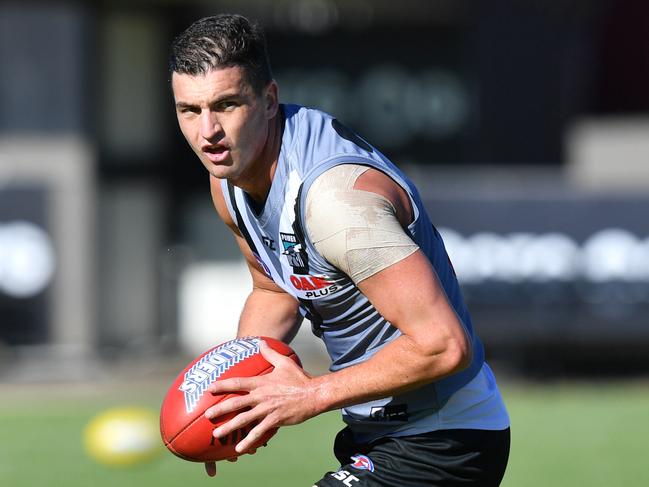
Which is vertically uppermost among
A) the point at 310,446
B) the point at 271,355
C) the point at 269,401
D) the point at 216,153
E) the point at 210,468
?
the point at 216,153

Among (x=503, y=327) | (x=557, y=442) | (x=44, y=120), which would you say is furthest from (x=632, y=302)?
(x=44, y=120)

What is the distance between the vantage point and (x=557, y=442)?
34.2 ft

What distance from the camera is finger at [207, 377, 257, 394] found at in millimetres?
3992

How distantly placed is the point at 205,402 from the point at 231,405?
175 millimetres

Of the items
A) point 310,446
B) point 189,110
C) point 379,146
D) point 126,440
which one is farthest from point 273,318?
point 379,146

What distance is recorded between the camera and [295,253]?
160 inches

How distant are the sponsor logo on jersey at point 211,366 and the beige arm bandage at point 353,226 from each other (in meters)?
0.60

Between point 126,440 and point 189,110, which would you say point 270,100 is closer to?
point 189,110

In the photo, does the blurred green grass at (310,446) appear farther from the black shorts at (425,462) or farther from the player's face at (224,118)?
the player's face at (224,118)

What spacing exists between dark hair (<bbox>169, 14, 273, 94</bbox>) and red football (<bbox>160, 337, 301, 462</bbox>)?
86 centimetres

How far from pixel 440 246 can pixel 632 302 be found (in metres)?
10.1

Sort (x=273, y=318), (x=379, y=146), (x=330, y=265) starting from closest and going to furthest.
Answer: (x=330, y=265) < (x=273, y=318) < (x=379, y=146)

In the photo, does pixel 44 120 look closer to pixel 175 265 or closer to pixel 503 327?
pixel 175 265

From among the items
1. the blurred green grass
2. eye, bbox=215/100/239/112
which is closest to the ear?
eye, bbox=215/100/239/112
